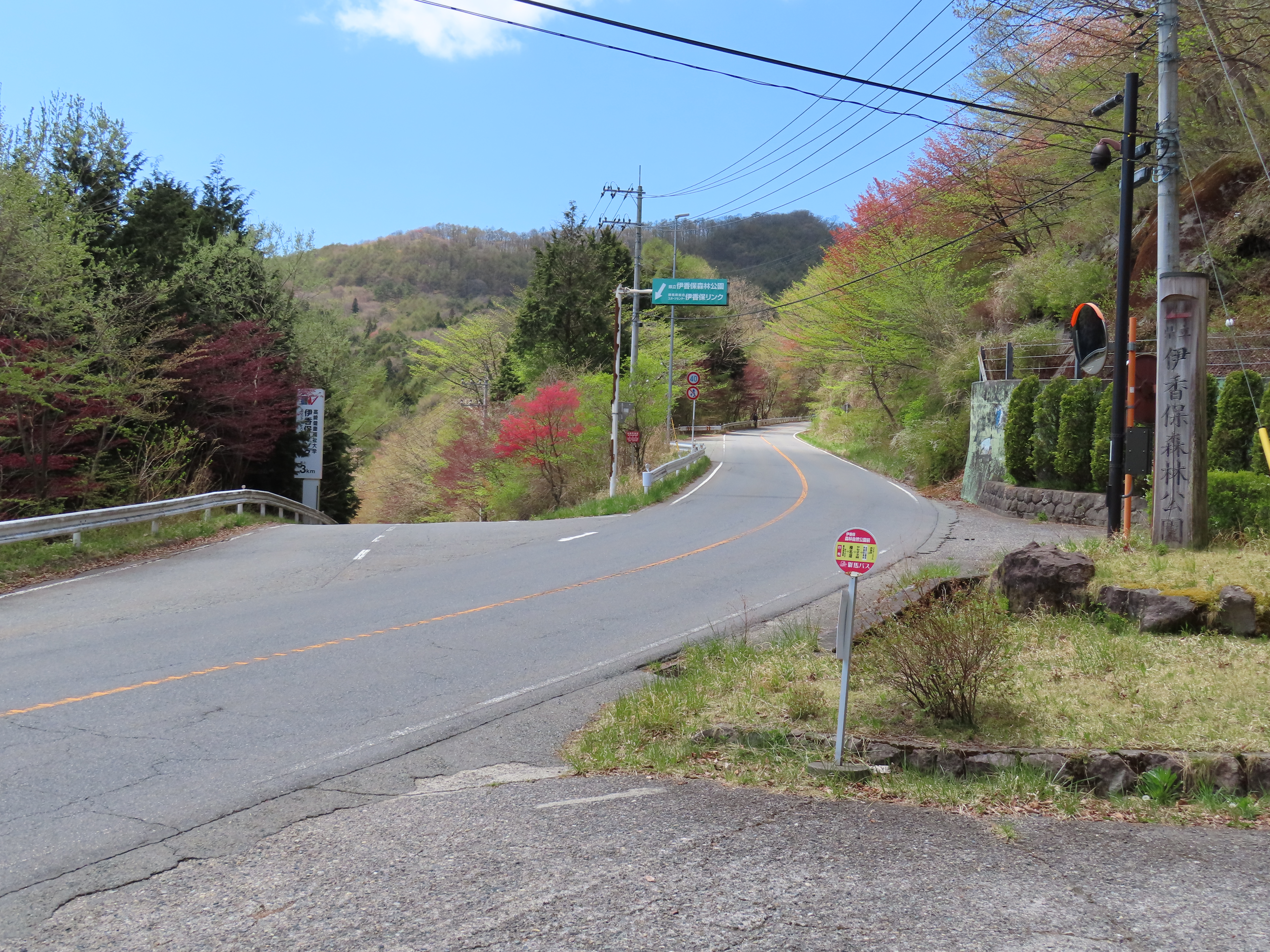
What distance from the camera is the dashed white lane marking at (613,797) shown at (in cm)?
580

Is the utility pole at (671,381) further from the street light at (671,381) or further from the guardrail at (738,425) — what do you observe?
the guardrail at (738,425)

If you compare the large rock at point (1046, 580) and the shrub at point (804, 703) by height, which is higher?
the large rock at point (1046, 580)

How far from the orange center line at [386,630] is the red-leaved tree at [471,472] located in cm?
2384

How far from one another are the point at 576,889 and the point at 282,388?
2504cm

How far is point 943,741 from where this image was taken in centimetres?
646

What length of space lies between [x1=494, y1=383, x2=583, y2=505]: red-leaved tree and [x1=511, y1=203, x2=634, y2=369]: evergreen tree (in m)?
14.8

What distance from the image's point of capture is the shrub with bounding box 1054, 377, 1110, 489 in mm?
20906

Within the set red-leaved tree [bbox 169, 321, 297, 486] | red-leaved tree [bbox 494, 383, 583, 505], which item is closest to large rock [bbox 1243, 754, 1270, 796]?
red-leaved tree [bbox 169, 321, 297, 486]

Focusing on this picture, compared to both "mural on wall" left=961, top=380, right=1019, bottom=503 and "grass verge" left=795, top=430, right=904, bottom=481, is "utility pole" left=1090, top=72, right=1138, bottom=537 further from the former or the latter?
"grass verge" left=795, top=430, right=904, bottom=481

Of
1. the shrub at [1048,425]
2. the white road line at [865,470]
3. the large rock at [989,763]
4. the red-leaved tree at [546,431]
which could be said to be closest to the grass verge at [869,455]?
the white road line at [865,470]

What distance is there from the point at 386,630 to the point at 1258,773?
855cm

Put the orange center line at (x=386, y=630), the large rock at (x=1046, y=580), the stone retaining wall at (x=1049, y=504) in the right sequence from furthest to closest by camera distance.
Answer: the stone retaining wall at (x=1049, y=504) < the large rock at (x=1046, y=580) < the orange center line at (x=386, y=630)

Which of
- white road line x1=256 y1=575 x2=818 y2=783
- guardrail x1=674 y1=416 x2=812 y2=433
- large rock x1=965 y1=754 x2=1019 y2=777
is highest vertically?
guardrail x1=674 y1=416 x2=812 y2=433

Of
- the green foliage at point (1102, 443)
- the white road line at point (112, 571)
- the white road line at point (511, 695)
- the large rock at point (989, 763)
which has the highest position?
the green foliage at point (1102, 443)
